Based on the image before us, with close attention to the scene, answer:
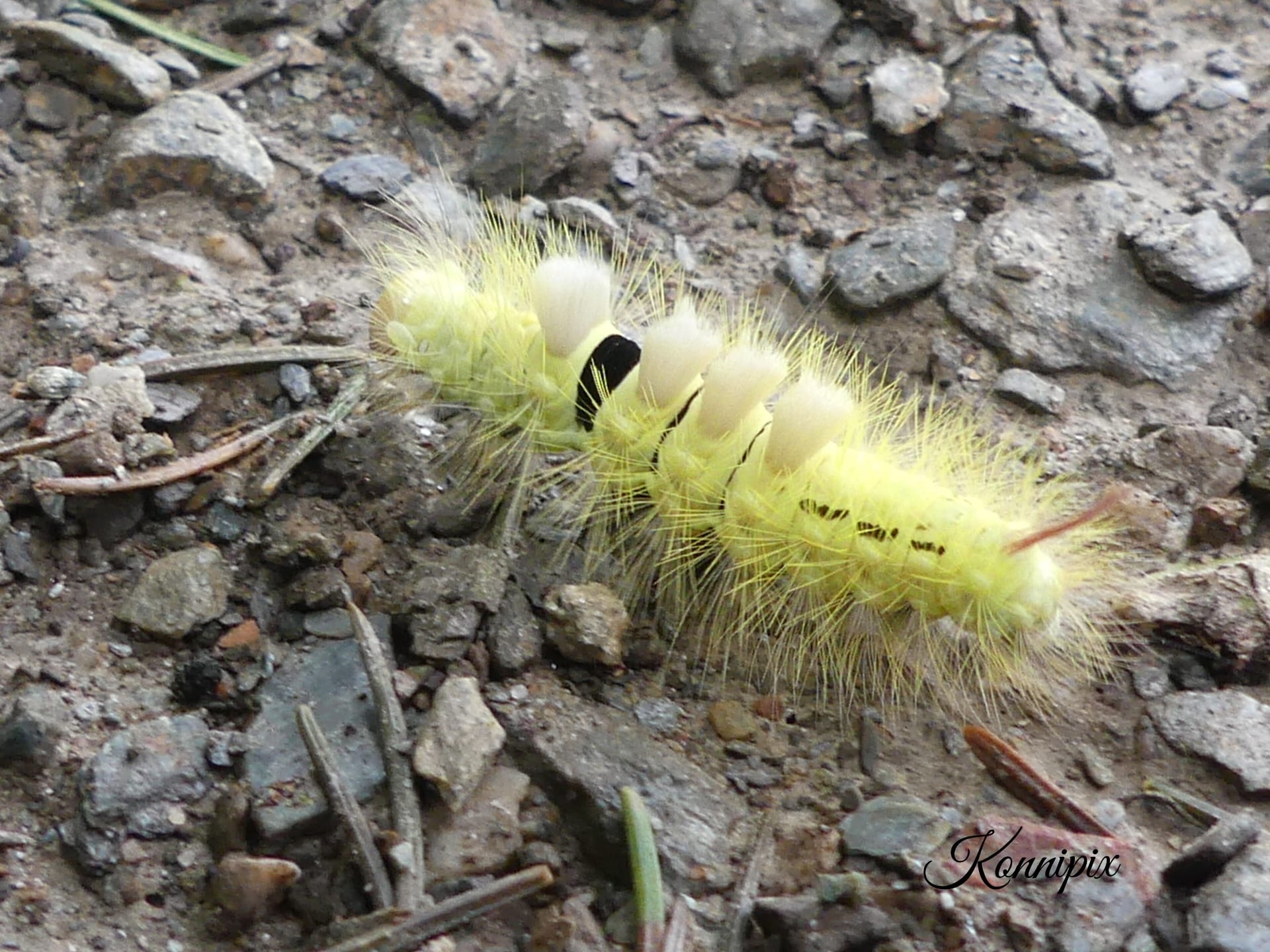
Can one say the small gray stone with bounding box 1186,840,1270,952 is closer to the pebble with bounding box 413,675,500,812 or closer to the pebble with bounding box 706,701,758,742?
the pebble with bounding box 706,701,758,742

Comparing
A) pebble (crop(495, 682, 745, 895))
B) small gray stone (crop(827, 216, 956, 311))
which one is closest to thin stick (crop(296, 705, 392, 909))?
pebble (crop(495, 682, 745, 895))

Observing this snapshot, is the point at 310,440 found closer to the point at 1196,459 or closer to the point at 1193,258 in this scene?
the point at 1196,459

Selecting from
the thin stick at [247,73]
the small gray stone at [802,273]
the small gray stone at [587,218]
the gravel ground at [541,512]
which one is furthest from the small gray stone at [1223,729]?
the thin stick at [247,73]

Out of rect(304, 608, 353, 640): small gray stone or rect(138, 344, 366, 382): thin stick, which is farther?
rect(138, 344, 366, 382): thin stick

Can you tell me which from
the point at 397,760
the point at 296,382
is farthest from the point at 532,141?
the point at 397,760

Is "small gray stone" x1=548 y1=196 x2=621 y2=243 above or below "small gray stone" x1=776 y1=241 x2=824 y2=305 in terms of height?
below

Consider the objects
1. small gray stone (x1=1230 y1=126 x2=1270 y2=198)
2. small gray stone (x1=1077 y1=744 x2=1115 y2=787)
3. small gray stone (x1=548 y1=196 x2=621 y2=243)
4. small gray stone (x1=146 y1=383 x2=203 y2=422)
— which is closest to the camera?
small gray stone (x1=1077 y1=744 x2=1115 y2=787)
